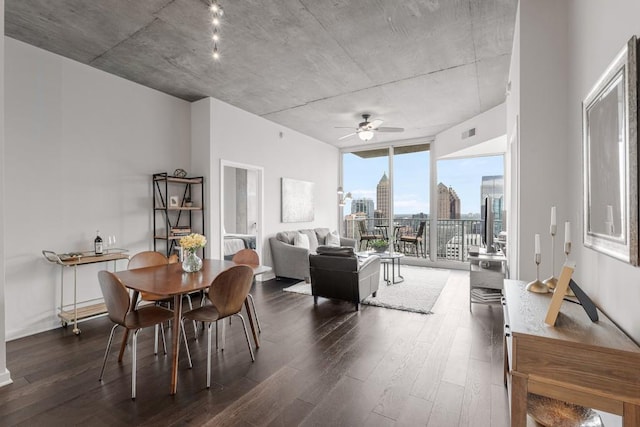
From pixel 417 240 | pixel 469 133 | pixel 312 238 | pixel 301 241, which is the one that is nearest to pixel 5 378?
pixel 301 241

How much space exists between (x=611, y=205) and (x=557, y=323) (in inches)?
24.6

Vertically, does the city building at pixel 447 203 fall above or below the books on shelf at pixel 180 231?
above

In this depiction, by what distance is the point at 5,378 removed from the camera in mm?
2270

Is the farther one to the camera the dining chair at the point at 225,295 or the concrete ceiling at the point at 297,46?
the concrete ceiling at the point at 297,46

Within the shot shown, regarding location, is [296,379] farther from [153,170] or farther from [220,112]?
[220,112]

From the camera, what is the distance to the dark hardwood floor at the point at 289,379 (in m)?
1.92

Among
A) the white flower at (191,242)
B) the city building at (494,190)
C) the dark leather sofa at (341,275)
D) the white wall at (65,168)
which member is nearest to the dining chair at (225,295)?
the white flower at (191,242)

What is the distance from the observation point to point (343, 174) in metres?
8.31

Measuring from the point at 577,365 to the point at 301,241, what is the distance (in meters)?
4.97

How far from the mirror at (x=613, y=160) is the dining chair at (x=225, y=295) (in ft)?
7.36

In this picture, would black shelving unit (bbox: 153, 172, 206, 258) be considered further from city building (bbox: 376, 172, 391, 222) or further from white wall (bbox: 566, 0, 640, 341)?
city building (bbox: 376, 172, 391, 222)

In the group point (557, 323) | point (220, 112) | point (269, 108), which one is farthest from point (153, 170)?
point (557, 323)

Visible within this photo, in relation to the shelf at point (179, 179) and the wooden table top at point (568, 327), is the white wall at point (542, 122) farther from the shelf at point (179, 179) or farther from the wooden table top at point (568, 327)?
the shelf at point (179, 179)

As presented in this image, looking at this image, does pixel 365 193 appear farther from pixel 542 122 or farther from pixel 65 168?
pixel 65 168
